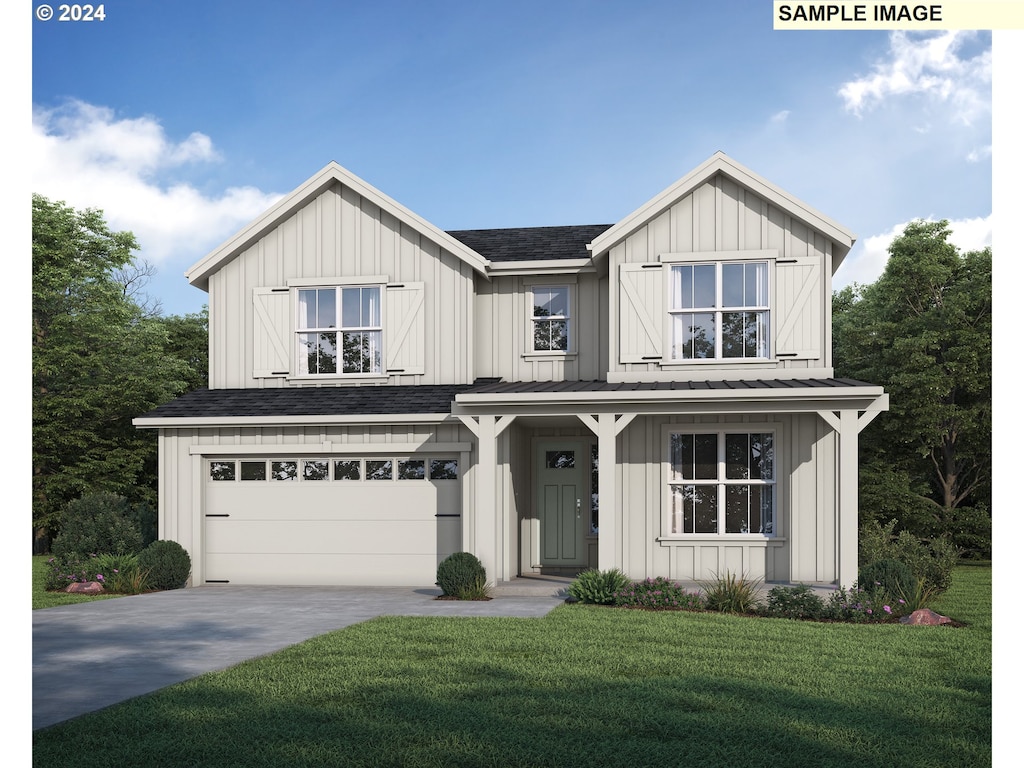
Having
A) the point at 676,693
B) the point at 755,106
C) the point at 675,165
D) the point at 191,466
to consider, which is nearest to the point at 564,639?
the point at 676,693

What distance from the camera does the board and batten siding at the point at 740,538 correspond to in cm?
1520

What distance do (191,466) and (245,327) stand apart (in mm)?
2998

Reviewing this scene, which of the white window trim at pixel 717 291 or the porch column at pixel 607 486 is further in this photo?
the white window trim at pixel 717 291

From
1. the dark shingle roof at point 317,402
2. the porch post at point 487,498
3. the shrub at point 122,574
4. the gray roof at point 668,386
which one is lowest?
the shrub at point 122,574

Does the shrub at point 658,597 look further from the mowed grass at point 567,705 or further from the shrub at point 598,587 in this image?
the mowed grass at point 567,705

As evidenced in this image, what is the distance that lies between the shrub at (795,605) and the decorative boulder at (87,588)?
10806 millimetres

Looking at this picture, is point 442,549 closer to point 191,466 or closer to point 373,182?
point 191,466

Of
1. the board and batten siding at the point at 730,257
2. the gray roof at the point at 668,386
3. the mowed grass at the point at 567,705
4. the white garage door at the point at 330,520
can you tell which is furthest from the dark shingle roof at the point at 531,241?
the mowed grass at the point at 567,705

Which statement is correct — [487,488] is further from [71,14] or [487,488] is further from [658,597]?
[71,14]

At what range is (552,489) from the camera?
17.6 meters

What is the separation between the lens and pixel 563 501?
1753 cm

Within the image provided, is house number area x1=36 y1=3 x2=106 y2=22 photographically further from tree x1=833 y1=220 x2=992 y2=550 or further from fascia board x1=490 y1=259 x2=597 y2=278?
tree x1=833 y1=220 x2=992 y2=550

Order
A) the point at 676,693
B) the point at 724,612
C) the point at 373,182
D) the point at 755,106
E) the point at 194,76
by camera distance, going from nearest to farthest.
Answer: the point at 676,693, the point at 755,106, the point at 194,76, the point at 724,612, the point at 373,182
